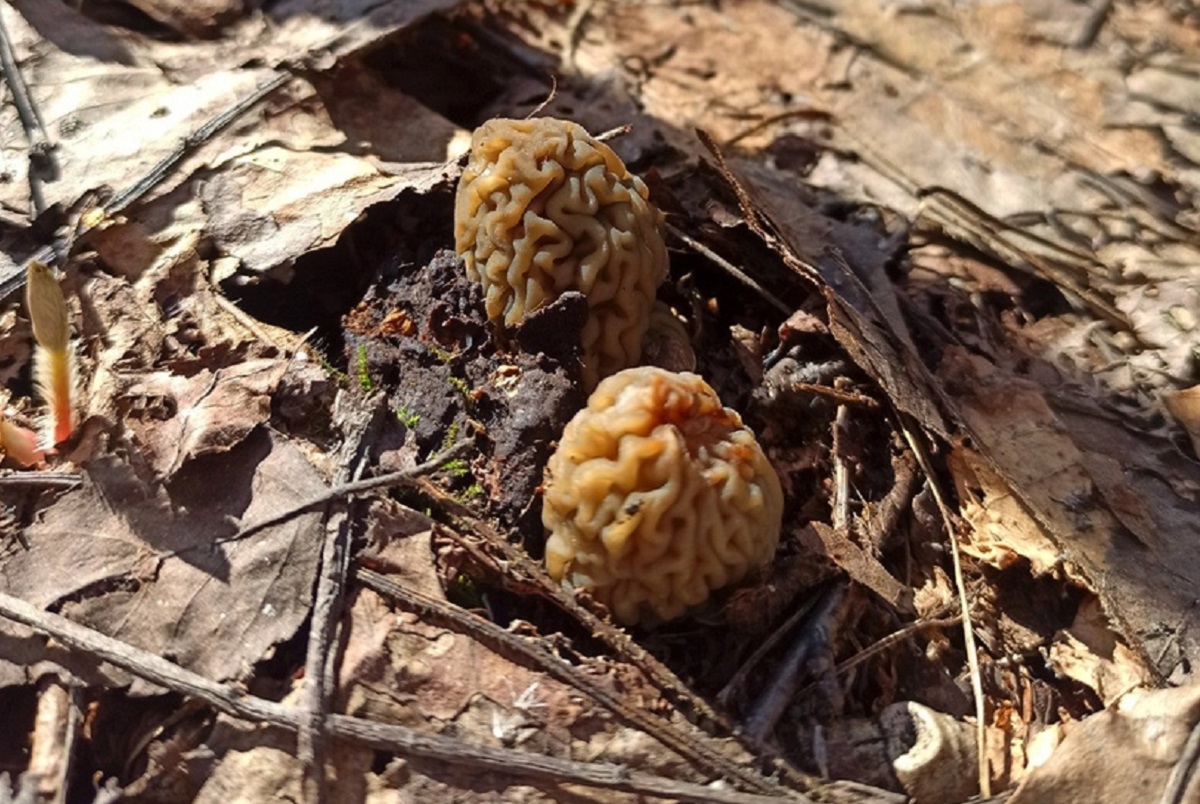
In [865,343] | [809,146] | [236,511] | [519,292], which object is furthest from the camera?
[809,146]

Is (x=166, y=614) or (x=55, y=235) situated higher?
(x=55, y=235)

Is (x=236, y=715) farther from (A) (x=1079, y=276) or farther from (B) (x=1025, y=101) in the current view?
(B) (x=1025, y=101)

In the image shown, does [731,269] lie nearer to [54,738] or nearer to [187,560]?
[187,560]

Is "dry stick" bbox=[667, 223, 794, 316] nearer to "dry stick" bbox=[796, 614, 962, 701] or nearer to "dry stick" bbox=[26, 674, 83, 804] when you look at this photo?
"dry stick" bbox=[796, 614, 962, 701]

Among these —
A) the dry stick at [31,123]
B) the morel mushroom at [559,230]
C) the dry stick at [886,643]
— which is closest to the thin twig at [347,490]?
the morel mushroom at [559,230]

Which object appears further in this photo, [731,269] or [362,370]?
[731,269]

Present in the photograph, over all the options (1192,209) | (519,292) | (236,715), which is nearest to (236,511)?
(236,715)

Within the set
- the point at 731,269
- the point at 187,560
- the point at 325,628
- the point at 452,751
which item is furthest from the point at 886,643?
the point at 187,560

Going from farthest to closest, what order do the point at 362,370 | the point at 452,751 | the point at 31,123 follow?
1. the point at 31,123
2. the point at 362,370
3. the point at 452,751
